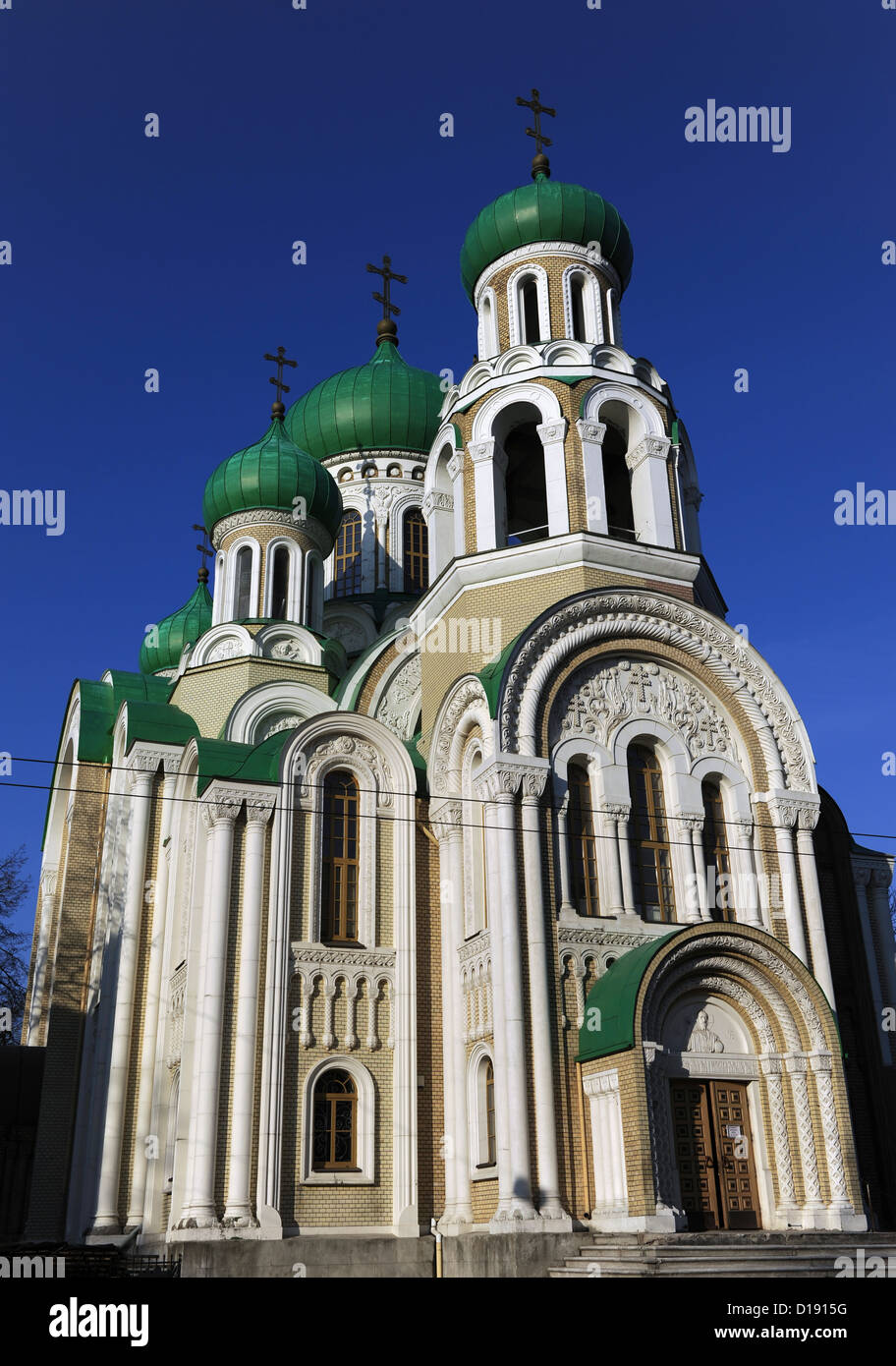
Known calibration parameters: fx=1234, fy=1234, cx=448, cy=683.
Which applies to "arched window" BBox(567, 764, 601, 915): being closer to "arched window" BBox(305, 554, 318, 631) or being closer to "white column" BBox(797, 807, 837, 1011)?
"white column" BBox(797, 807, 837, 1011)

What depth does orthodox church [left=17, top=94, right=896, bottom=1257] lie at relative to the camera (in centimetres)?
1286

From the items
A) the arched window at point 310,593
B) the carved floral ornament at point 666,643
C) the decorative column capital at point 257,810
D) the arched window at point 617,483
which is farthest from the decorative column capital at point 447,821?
the arched window at point 310,593

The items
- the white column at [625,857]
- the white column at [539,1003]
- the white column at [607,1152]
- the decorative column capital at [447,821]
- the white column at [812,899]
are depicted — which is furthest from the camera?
the decorative column capital at [447,821]

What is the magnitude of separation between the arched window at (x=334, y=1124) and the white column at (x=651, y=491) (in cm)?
784

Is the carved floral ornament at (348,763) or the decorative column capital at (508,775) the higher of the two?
the carved floral ornament at (348,763)

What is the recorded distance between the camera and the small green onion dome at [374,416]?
25.5 m

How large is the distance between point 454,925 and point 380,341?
16.6 m

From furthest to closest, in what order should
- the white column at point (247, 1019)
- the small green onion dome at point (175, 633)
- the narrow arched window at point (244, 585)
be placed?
the small green onion dome at point (175, 633) < the narrow arched window at point (244, 585) < the white column at point (247, 1019)

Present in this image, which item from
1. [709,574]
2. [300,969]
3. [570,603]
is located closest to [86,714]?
[300,969]

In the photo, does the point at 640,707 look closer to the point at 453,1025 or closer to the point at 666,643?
the point at 666,643

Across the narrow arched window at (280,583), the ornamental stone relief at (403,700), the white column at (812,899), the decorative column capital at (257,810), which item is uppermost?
the narrow arched window at (280,583)

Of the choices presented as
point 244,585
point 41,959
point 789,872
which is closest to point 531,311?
point 244,585

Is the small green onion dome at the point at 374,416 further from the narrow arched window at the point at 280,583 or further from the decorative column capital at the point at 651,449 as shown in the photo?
the decorative column capital at the point at 651,449

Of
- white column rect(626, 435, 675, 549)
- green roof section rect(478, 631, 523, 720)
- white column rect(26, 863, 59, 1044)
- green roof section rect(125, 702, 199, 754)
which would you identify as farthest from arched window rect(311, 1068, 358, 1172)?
white column rect(626, 435, 675, 549)
